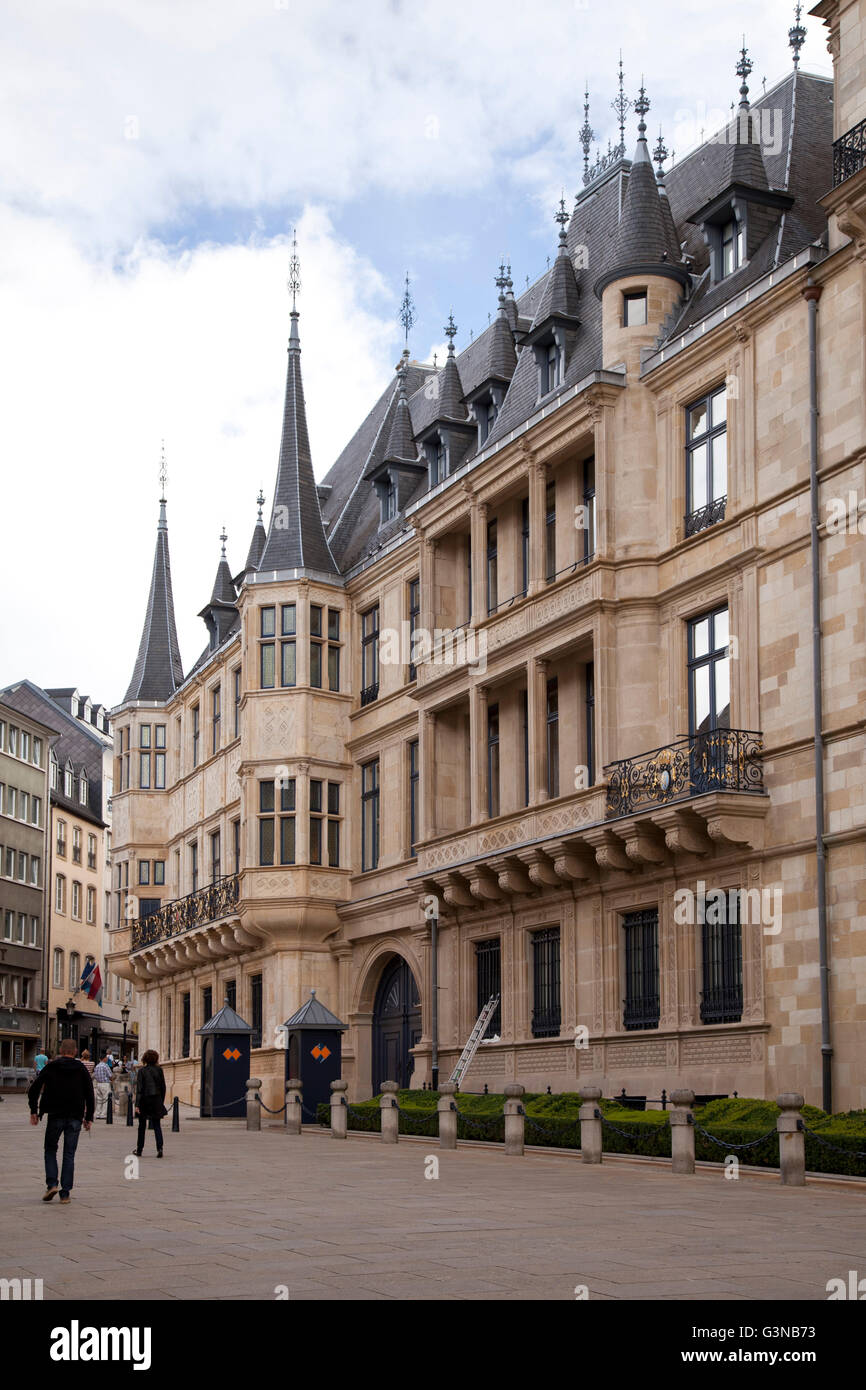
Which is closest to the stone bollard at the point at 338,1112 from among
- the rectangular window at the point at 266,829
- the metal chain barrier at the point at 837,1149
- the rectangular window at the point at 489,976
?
the rectangular window at the point at 489,976

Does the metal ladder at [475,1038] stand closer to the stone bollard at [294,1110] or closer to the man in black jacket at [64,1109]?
the stone bollard at [294,1110]

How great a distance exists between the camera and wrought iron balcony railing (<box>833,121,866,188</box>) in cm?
2456

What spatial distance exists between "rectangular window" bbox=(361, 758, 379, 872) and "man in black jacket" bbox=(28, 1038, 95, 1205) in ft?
79.3

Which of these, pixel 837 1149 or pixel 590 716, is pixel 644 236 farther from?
pixel 837 1149

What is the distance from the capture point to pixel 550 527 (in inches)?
1313

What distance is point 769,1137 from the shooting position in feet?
68.2

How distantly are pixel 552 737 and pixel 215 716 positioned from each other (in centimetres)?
1988

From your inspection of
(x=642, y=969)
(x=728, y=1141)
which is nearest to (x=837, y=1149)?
(x=728, y=1141)

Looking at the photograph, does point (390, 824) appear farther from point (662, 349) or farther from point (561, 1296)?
point (561, 1296)

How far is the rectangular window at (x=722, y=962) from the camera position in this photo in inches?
1030

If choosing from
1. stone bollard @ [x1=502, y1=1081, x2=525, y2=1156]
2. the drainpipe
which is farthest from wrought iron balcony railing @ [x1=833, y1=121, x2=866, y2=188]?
stone bollard @ [x1=502, y1=1081, x2=525, y2=1156]

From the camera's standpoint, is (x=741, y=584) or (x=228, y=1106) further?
(x=228, y=1106)
